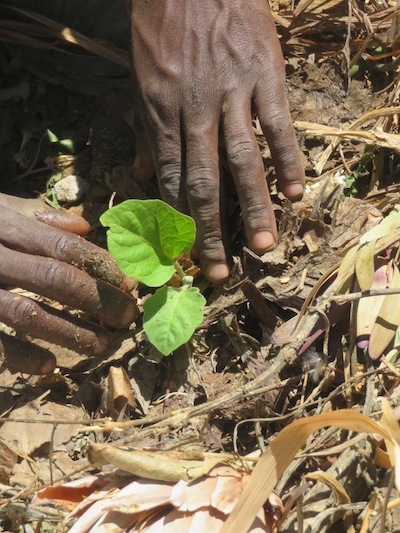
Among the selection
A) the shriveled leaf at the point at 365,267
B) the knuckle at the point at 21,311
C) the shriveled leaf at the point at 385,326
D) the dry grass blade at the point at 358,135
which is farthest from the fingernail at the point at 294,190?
the knuckle at the point at 21,311

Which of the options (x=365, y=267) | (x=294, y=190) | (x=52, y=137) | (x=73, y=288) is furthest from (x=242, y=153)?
(x=52, y=137)

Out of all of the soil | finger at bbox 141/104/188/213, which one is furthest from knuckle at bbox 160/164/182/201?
the soil

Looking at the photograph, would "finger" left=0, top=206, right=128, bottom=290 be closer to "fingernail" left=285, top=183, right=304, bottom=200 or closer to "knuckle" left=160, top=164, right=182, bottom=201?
"knuckle" left=160, top=164, right=182, bottom=201

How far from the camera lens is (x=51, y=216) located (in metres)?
2.23

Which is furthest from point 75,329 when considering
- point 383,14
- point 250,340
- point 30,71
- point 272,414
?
point 383,14

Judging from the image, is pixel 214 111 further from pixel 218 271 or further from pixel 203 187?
pixel 218 271

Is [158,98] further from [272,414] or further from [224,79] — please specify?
[272,414]

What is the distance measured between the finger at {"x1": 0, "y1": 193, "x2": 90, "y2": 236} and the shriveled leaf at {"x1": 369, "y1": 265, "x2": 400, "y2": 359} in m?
1.09

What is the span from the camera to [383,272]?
158 cm

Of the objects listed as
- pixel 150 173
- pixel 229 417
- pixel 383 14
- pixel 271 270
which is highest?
pixel 383 14

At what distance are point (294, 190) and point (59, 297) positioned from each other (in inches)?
27.9

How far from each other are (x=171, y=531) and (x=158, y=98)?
114 cm

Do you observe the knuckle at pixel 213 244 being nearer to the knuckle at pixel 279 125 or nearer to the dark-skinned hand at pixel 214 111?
the dark-skinned hand at pixel 214 111

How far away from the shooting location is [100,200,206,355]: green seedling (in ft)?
5.34
